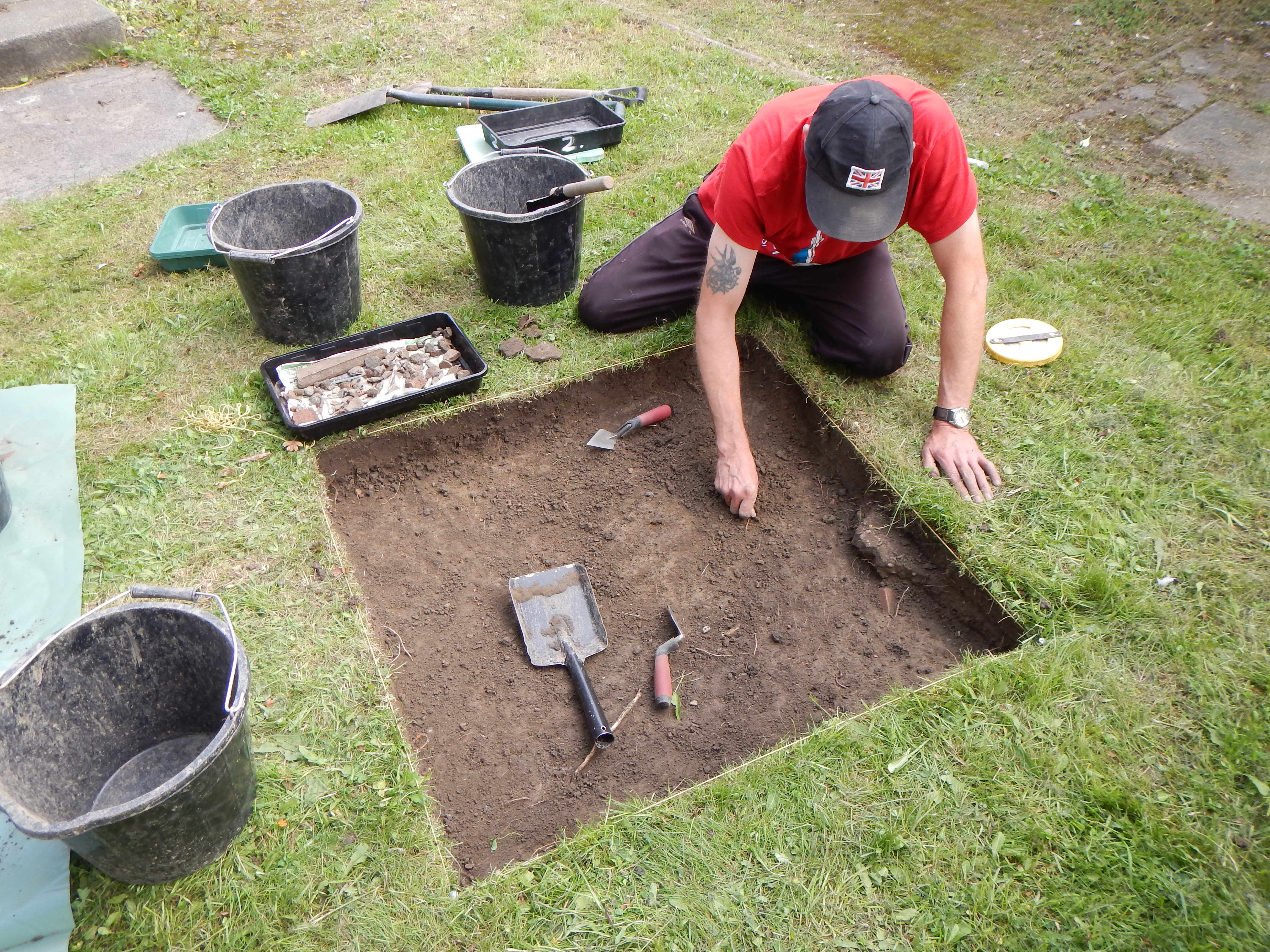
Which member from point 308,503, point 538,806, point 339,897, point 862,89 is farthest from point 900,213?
point 339,897

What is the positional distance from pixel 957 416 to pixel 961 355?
242 mm

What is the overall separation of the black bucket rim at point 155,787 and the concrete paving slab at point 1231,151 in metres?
5.26

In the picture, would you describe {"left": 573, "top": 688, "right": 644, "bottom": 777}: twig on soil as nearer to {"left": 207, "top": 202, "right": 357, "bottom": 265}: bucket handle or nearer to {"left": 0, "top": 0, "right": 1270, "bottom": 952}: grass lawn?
{"left": 0, "top": 0, "right": 1270, "bottom": 952}: grass lawn

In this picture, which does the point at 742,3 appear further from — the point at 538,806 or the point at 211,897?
the point at 211,897

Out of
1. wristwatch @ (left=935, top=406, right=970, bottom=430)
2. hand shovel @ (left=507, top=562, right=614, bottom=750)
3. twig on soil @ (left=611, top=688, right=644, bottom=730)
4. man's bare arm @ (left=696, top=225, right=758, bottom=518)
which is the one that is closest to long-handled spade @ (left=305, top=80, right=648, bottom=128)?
man's bare arm @ (left=696, top=225, right=758, bottom=518)

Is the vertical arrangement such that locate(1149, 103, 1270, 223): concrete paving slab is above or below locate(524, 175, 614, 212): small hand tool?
below

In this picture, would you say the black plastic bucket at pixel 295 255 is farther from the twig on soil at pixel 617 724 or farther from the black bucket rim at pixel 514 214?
the twig on soil at pixel 617 724

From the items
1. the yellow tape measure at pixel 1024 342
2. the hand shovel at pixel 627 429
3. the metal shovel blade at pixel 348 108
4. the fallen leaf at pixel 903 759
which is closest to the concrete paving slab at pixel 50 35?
the metal shovel blade at pixel 348 108

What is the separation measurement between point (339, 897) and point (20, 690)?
3.11 ft

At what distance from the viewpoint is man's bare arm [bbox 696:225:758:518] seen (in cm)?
286

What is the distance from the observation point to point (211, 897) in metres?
2.04

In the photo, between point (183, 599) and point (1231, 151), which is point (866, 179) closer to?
point (183, 599)

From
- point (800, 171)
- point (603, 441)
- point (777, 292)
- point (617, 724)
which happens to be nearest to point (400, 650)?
point (617, 724)

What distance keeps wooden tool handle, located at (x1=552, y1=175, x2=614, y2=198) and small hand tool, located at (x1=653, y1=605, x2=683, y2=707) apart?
1.83 meters
